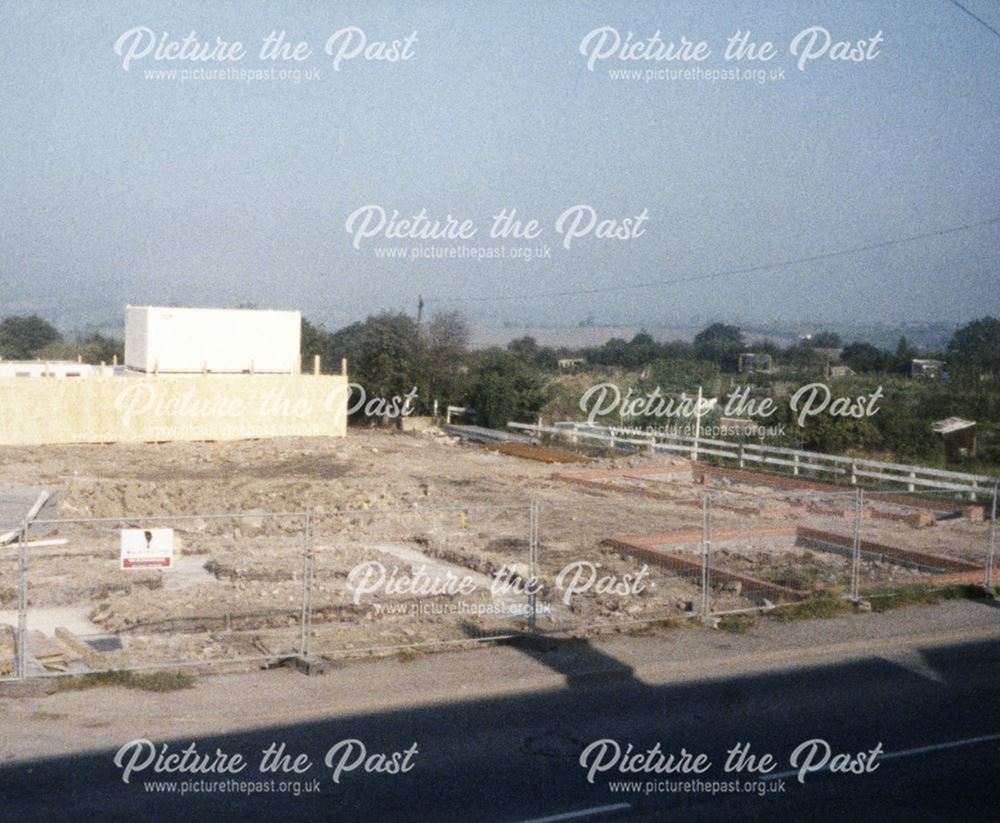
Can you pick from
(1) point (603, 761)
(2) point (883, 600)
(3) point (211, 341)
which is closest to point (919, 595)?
(2) point (883, 600)

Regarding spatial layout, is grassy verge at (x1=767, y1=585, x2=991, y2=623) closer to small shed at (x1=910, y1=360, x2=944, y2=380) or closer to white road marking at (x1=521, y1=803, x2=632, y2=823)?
white road marking at (x1=521, y1=803, x2=632, y2=823)

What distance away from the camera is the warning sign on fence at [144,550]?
11156 millimetres

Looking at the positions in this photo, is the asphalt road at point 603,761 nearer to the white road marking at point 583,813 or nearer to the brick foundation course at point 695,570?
the white road marking at point 583,813

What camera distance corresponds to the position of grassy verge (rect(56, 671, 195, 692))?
427 inches

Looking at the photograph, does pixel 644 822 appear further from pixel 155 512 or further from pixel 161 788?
pixel 155 512

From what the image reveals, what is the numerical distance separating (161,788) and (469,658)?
182 inches

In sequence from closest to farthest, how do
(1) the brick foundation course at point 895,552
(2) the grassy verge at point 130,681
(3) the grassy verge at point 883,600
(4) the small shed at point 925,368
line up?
1. (2) the grassy verge at point 130,681
2. (3) the grassy verge at point 883,600
3. (1) the brick foundation course at point 895,552
4. (4) the small shed at point 925,368

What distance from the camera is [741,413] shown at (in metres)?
44.2

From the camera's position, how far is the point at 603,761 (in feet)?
30.3

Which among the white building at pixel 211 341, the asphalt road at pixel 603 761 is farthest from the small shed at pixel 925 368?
the asphalt road at pixel 603 761

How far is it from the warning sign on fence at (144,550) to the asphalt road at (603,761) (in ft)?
7.74

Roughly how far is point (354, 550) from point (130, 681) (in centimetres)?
1016

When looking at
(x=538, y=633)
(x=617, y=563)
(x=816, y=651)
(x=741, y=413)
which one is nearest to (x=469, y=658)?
(x=538, y=633)

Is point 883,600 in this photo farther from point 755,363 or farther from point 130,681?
point 755,363
